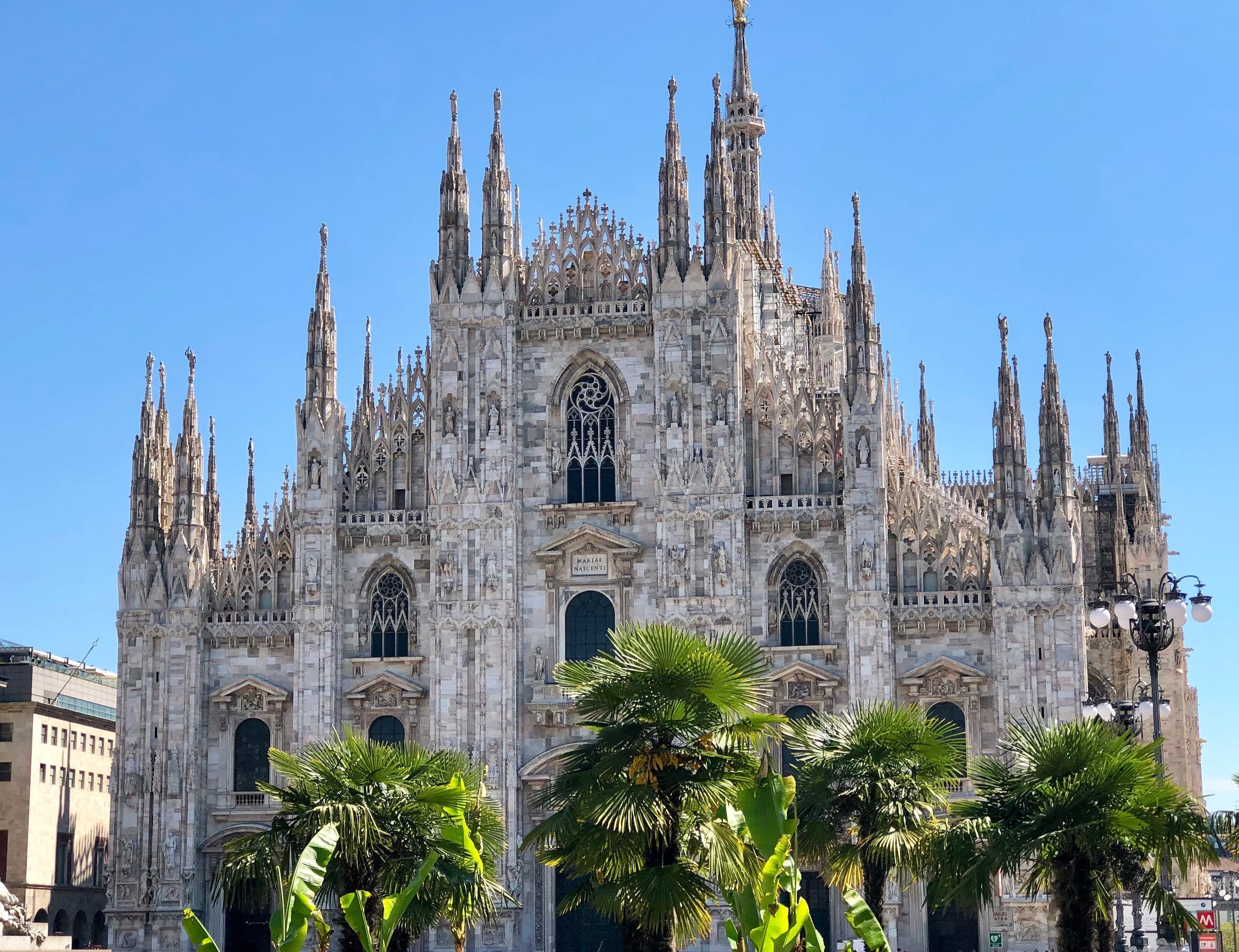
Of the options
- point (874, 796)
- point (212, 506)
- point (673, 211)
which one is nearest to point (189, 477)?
point (212, 506)

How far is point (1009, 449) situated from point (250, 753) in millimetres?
25255

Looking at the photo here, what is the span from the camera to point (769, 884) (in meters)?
27.2

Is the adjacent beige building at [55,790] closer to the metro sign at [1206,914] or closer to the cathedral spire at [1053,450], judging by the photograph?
the cathedral spire at [1053,450]

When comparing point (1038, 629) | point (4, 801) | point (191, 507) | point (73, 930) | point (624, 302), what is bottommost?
point (73, 930)

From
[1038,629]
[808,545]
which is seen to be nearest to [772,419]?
[808,545]

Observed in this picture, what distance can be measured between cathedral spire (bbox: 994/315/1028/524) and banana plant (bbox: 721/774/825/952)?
27.2 metres

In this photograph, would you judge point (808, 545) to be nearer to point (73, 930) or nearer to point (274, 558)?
point (274, 558)

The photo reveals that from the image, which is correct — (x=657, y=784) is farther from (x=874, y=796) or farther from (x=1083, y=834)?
(x=1083, y=834)

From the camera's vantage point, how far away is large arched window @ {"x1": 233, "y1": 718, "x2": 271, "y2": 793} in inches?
2341

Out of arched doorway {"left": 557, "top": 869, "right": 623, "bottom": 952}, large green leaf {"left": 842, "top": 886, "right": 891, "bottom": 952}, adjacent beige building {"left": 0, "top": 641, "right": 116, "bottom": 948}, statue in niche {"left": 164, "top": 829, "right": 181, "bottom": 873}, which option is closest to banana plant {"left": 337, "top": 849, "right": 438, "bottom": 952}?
large green leaf {"left": 842, "top": 886, "right": 891, "bottom": 952}

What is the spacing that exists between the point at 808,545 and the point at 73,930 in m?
35.6

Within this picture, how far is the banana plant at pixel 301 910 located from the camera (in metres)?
25.4

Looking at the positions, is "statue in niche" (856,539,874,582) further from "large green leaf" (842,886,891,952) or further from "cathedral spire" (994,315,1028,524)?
"large green leaf" (842,886,891,952)

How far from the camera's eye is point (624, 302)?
59594 mm
